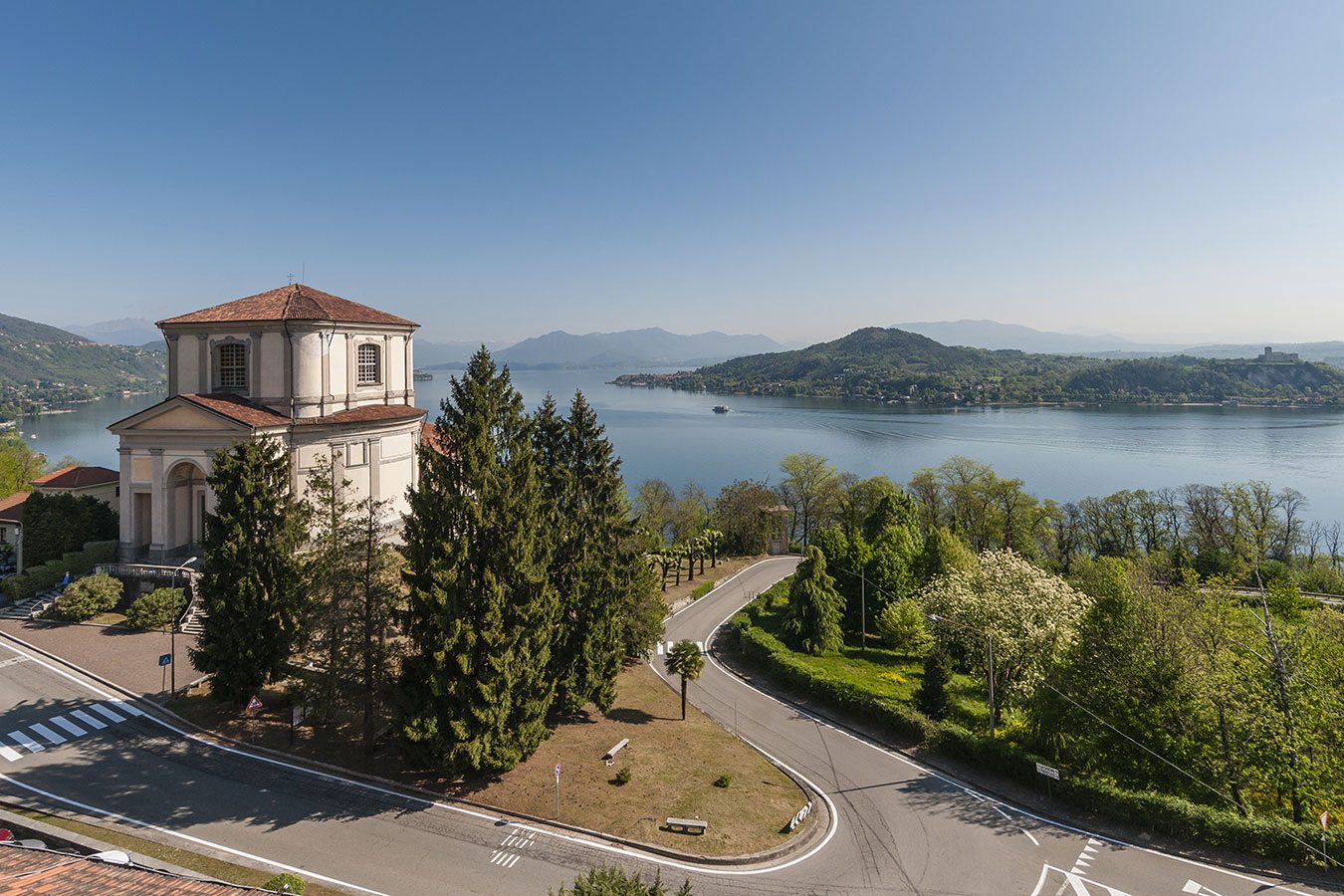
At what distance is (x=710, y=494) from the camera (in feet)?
284

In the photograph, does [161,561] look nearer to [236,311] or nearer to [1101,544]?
[236,311]

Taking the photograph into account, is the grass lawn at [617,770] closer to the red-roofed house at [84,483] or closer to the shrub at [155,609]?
the shrub at [155,609]

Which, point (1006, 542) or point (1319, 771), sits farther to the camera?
point (1006, 542)

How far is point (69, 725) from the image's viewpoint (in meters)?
19.7

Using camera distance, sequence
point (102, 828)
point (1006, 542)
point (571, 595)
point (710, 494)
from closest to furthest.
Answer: point (102, 828) → point (571, 595) → point (1006, 542) → point (710, 494)

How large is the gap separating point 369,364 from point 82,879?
28546 millimetres

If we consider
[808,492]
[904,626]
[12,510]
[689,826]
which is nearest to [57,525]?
[12,510]

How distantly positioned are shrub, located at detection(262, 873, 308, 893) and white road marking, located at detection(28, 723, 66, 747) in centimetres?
1097

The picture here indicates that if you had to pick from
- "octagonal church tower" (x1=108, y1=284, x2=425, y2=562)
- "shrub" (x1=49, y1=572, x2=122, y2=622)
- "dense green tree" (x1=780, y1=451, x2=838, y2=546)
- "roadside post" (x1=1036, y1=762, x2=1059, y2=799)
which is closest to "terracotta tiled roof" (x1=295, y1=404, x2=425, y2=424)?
"octagonal church tower" (x1=108, y1=284, x2=425, y2=562)

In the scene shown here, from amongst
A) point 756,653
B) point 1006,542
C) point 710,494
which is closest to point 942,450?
point 710,494

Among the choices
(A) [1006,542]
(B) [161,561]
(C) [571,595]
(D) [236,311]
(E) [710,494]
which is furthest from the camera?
(E) [710,494]

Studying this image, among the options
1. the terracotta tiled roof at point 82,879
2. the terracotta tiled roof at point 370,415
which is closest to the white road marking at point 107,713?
the terracotta tiled roof at point 82,879

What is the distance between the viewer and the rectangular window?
32.0m

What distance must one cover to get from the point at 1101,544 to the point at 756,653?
44.3 meters
